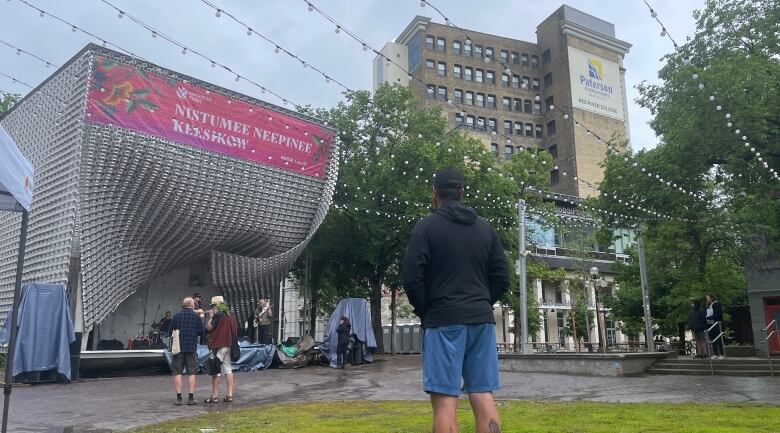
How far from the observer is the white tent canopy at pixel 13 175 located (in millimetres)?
6223

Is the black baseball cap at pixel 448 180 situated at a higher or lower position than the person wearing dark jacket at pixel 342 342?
higher

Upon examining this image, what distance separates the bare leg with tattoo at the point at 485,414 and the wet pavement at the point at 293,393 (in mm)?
5745

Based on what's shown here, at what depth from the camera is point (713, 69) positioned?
1866 cm

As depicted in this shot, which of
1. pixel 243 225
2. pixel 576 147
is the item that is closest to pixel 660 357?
pixel 243 225

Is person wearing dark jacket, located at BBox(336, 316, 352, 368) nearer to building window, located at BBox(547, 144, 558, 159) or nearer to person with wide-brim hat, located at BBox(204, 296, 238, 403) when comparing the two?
person with wide-brim hat, located at BBox(204, 296, 238, 403)

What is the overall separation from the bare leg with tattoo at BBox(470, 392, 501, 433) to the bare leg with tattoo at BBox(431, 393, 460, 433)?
19 centimetres

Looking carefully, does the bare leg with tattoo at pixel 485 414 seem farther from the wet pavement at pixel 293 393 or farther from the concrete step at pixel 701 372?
the concrete step at pixel 701 372

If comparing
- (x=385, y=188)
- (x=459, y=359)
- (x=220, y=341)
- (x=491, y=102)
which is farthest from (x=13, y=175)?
(x=491, y=102)

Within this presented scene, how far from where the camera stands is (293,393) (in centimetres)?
1297

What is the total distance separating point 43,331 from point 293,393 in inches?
284

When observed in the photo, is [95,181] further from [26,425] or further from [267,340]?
[26,425]

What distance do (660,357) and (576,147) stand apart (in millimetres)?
53449

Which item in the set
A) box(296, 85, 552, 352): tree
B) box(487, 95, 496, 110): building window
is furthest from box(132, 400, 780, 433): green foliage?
box(487, 95, 496, 110): building window

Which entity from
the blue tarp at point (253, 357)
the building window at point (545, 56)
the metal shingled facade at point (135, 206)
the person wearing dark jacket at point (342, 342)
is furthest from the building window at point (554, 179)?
the blue tarp at point (253, 357)
